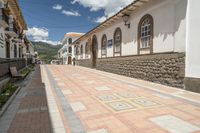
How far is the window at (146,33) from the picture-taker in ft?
32.6

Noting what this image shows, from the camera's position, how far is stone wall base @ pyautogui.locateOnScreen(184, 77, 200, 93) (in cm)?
677

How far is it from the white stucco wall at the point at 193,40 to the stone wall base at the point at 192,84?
16 cm

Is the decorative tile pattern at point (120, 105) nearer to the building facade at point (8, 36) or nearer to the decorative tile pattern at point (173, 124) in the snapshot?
the decorative tile pattern at point (173, 124)

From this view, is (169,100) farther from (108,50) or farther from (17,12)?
(17,12)

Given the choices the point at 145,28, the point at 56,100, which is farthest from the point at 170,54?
the point at 56,100

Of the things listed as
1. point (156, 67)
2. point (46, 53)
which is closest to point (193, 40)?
point (156, 67)

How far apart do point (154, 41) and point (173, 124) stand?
6668 mm

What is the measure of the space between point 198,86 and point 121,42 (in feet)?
25.0

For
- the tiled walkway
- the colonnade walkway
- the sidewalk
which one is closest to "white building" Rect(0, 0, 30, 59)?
the sidewalk

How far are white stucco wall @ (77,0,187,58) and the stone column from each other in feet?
1.12

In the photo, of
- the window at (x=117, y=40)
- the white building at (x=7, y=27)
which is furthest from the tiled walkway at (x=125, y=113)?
the window at (x=117, y=40)

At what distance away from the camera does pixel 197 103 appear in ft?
17.4

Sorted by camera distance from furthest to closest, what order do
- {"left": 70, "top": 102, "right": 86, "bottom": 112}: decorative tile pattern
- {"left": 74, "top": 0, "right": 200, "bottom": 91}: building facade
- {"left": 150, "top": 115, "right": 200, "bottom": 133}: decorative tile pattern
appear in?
{"left": 74, "top": 0, "right": 200, "bottom": 91}: building facade → {"left": 70, "top": 102, "right": 86, "bottom": 112}: decorative tile pattern → {"left": 150, "top": 115, "right": 200, "bottom": 133}: decorative tile pattern

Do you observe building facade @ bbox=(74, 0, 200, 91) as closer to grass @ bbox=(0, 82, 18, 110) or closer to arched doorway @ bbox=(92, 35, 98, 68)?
arched doorway @ bbox=(92, 35, 98, 68)
